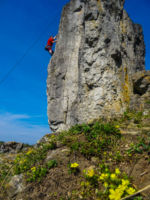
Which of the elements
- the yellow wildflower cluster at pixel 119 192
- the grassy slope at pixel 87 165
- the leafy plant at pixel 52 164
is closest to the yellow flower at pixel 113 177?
the grassy slope at pixel 87 165

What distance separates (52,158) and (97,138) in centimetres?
117

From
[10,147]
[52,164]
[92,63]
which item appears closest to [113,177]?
[52,164]

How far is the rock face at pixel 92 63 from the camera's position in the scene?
7.65m

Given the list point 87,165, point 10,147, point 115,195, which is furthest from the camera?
point 10,147

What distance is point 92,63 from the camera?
8109 millimetres

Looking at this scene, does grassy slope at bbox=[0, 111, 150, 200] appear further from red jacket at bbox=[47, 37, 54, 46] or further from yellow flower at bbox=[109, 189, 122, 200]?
red jacket at bbox=[47, 37, 54, 46]

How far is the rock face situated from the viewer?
25.1 ft

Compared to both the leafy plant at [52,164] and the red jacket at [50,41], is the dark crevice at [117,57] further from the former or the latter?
the leafy plant at [52,164]

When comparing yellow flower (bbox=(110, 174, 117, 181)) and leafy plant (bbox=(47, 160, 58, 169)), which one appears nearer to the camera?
yellow flower (bbox=(110, 174, 117, 181))

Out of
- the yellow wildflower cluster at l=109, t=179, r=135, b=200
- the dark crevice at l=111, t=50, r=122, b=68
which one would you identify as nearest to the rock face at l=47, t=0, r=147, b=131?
the dark crevice at l=111, t=50, r=122, b=68

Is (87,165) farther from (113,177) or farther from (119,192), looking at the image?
(119,192)

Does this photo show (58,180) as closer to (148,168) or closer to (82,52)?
(148,168)

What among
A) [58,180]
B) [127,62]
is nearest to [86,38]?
[127,62]

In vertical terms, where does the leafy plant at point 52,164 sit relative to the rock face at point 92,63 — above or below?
below
